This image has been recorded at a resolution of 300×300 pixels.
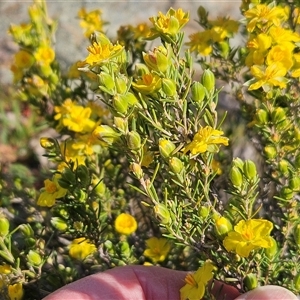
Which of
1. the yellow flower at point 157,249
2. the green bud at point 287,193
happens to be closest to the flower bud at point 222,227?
the green bud at point 287,193

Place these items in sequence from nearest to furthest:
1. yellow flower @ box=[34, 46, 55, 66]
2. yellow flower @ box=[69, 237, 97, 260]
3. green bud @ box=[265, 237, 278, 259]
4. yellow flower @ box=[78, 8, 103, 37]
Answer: green bud @ box=[265, 237, 278, 259], yellow flower @ box=[69, 237, 97, 260], yellow flower @ box=[34, 46, 55, 66], yellow flower @ box=[78, 8, 103, 37]

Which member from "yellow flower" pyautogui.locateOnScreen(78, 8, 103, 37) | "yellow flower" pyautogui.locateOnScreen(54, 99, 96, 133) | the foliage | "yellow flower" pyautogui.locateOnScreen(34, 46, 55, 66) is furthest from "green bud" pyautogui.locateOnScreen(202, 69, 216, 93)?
"yellow flower" pyautogui.locateOnScreen(78, 8, 103, 37)

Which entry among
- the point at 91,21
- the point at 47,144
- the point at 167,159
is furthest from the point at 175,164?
the point at 91,21

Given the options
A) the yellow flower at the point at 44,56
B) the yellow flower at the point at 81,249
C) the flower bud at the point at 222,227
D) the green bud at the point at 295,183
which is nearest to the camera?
the flower bud at the point at 222,227

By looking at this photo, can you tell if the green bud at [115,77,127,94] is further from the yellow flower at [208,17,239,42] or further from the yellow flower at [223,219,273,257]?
the yellow flower at [208,17,239,42]

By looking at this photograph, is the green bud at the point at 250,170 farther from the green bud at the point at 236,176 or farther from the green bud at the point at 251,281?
the green bud at the point at 251,281

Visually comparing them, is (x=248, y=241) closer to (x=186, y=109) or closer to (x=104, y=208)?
(x=186, y=109)

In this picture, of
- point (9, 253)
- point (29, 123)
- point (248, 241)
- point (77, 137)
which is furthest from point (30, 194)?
point (29, 123)

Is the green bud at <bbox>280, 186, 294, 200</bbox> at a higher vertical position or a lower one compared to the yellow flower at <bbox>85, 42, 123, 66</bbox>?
lower

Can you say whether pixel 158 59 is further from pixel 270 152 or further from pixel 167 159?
pixel 270 152
